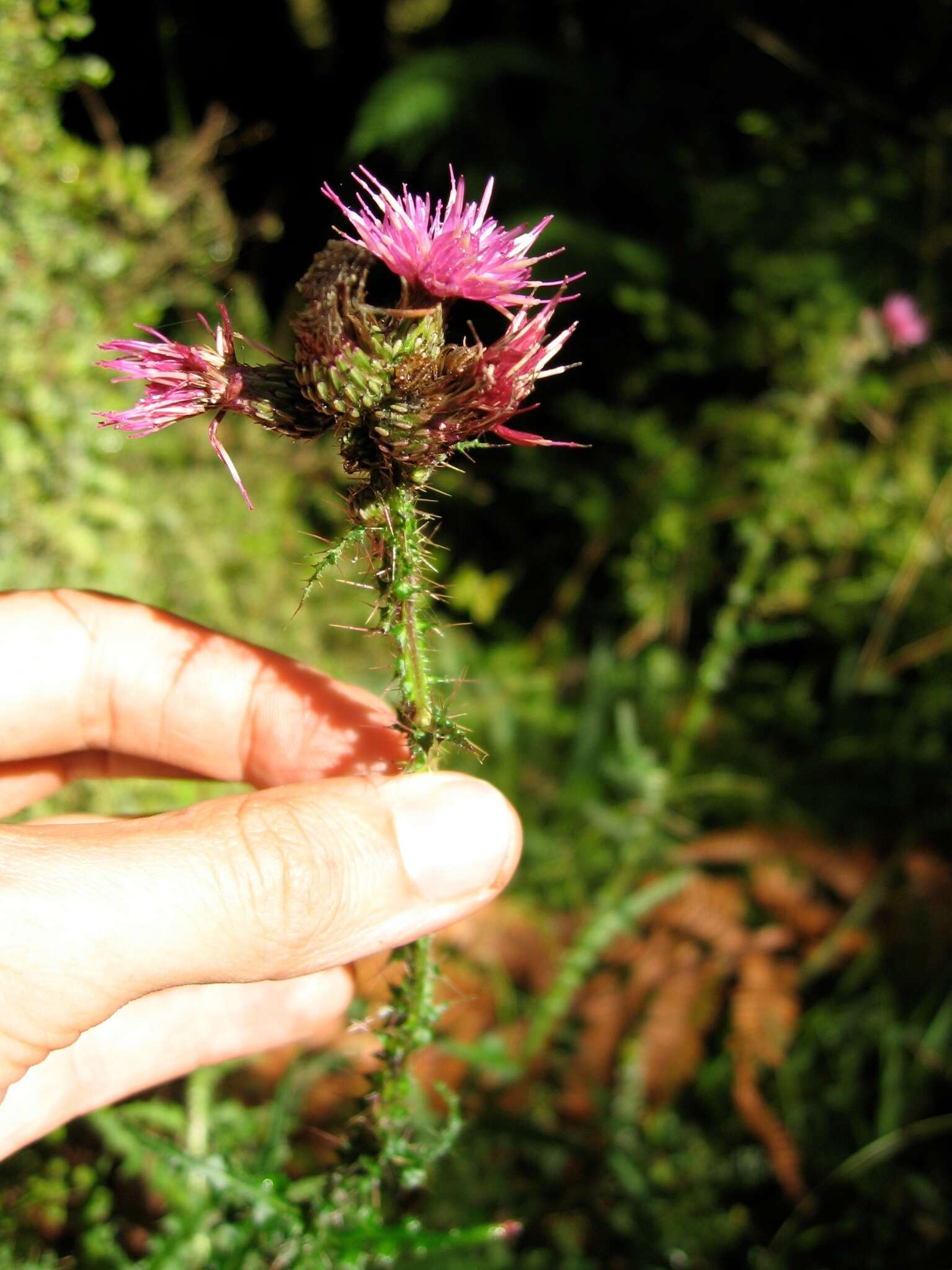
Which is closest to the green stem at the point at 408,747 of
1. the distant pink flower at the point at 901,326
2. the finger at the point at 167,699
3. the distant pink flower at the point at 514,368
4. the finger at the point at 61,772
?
the distant pink flower at the point at 514,368

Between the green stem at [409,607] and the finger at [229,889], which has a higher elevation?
the green stem at [409,607]

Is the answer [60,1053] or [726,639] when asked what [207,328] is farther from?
[726,639]

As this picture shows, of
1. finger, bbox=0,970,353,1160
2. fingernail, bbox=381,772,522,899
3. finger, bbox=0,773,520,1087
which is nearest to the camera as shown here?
finger, bbox=0,773,520,1087

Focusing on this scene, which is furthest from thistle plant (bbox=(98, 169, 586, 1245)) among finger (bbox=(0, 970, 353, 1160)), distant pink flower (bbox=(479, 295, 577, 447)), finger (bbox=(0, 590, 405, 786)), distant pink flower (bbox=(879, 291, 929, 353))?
distant pink flower (bbox=(879, 291, 929, 353))

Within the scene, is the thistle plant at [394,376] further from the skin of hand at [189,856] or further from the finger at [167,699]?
the finger at [167,699]

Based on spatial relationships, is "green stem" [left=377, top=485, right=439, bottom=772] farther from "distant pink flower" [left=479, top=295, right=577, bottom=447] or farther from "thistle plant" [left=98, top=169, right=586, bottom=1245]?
"distant pink flower" [left=479, top=295, right=577, bottom=447]

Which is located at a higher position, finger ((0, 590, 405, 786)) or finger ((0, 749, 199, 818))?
finger ((0, 590, 405, 786))
